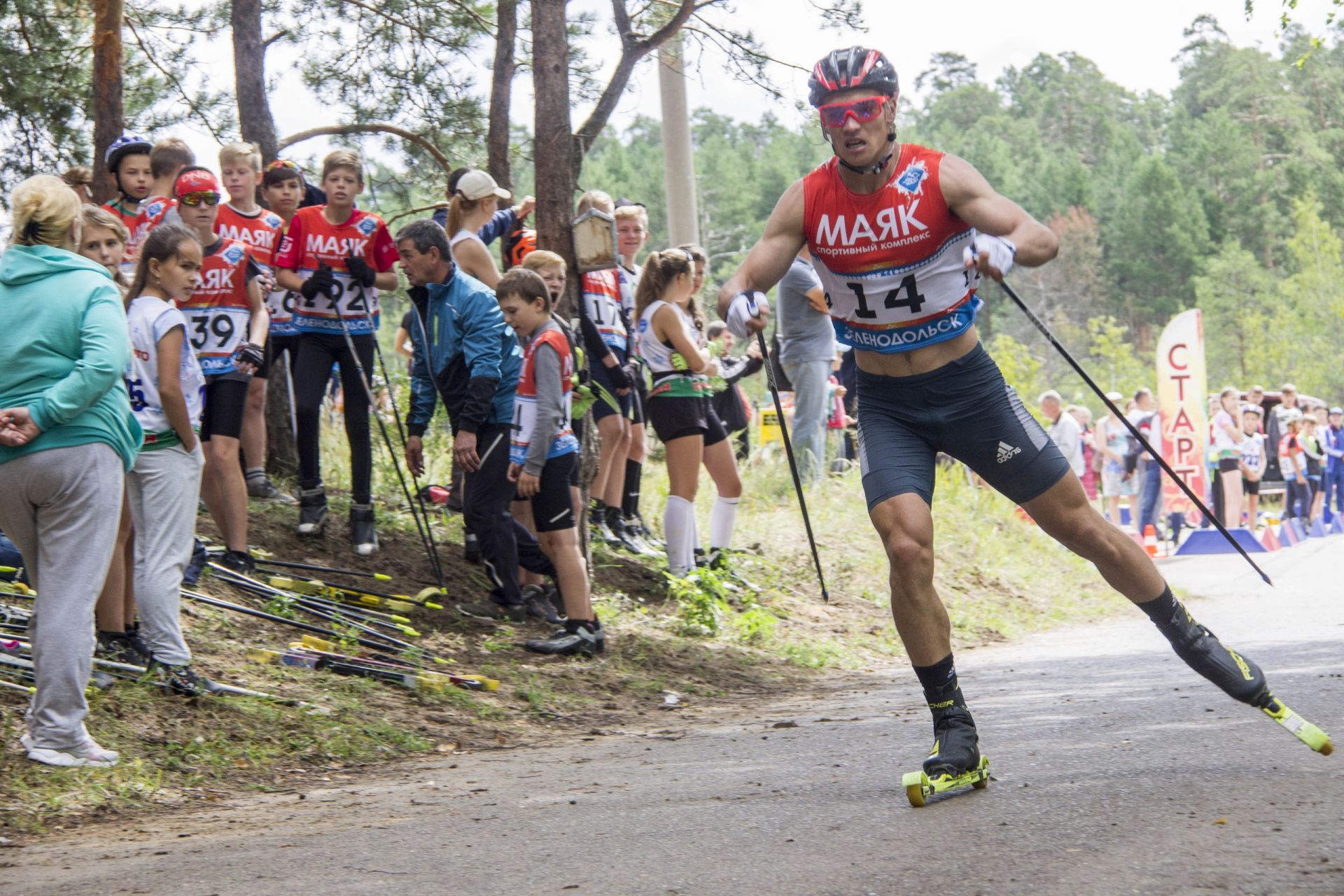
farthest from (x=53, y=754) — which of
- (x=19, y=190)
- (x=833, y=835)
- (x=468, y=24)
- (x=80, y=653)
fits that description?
(x=468, y=24)

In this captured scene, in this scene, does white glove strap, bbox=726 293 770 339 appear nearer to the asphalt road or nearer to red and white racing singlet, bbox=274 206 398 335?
the asphalt road

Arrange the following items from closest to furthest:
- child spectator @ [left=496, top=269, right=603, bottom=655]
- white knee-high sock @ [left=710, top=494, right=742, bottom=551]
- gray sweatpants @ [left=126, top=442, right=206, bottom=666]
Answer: gray sweatpants @ [left=126, top=442, right=206, bottom=666]
child spectator @ [left=496, top=269, right=603, bottom=655]
white knee-high sock @ [left=710, top=494, right=742, bottom=551]

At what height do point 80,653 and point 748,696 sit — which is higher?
point 80,653

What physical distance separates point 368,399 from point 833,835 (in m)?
5.49

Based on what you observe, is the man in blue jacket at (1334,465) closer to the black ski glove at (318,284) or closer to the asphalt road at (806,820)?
the asphalt road at (806,820)

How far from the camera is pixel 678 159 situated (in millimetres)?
16859

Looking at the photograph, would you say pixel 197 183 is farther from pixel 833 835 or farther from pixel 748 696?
pixel 833 835

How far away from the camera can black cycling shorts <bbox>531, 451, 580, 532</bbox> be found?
26.9 feet

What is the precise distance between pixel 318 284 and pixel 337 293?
0.62 feet

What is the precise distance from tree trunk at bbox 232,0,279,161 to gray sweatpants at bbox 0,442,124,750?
6.81 m

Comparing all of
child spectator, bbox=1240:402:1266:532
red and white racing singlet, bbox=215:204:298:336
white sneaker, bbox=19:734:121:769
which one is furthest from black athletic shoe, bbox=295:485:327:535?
child spectator, bbox=1240:402:1266:532

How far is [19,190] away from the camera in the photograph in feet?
18.6

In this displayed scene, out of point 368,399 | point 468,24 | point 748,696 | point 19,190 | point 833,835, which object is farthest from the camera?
point 468,24

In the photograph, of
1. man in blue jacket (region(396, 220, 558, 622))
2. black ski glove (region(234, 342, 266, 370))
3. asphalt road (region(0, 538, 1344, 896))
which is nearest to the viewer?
asphalt road (region(0, 538, 1344, 896))
